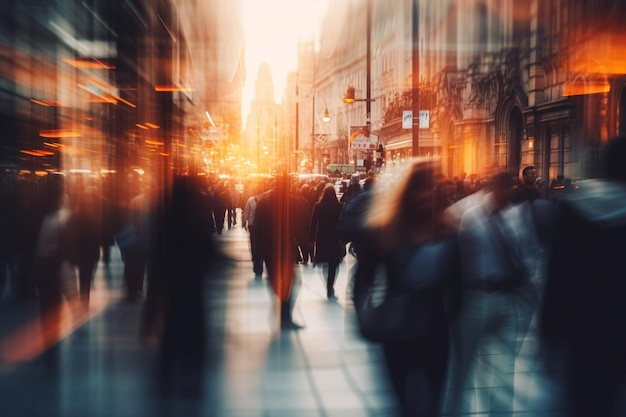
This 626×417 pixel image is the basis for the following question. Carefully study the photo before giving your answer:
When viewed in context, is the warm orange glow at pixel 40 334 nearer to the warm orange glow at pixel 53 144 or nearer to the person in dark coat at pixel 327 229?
the warm orange glow at pixel 53 144

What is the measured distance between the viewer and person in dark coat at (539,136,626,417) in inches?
155

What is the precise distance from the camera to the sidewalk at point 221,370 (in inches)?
234

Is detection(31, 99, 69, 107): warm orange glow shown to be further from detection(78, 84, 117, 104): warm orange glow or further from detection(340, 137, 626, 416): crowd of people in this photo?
detection(340, 137, 626, 416): crowd of people

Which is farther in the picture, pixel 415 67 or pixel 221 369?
pixel 415 67

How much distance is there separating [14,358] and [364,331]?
513cm

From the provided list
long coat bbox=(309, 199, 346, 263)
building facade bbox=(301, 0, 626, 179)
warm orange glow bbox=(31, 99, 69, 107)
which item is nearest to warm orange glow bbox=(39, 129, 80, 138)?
warm orange glow bbox=(31, 99, 69, 107)

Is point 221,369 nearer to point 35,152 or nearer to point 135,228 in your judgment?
point 135,228

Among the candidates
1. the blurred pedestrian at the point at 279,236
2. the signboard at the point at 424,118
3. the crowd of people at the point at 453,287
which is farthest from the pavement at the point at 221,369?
the signboard at the point at 424,118

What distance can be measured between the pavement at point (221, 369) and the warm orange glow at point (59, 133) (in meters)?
2.27

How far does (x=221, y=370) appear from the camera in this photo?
7.17m

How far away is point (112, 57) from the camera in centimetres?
732

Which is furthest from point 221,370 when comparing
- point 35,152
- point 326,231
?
point 326,231

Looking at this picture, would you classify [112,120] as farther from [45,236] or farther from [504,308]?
[504,308]

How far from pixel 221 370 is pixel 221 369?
0.04m
